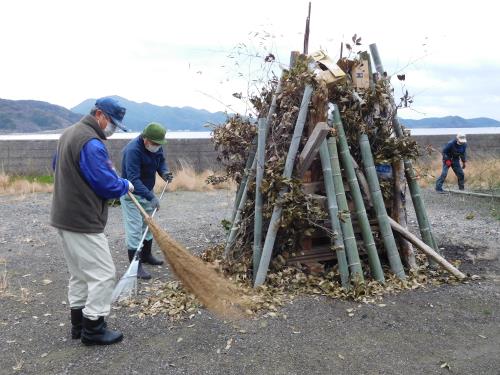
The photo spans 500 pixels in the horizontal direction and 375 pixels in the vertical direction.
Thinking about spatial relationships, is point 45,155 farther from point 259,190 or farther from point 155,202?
point 259,190

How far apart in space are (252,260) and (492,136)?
48.4 feet

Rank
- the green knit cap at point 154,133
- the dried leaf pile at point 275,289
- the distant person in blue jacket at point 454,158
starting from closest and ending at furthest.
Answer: the dried leaf pile at point 275,289 → the green knit cap at point 154,133 → the distant person in blue jacket at point 454,158

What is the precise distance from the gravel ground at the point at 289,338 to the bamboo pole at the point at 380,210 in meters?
0.42

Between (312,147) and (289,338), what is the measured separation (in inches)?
72.6

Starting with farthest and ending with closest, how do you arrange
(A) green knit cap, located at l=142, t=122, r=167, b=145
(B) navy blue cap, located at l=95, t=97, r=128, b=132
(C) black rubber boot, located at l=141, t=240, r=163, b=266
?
1. (C) black rubber boot, located at l=141, t=240, r=163, b=266
2. (A) green knit cap, located at l=142, t=122, r=167, b=145
3. (B) navy blue cap, located at l=95, t=97, r=128, b=132

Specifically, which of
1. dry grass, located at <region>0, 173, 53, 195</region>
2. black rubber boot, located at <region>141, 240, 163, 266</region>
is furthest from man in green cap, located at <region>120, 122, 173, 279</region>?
dry grass, located at <region>0, 173, 53, 195</region>

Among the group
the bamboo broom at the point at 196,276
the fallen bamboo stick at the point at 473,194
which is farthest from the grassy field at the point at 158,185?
the bamboo broom at the point at 196,276

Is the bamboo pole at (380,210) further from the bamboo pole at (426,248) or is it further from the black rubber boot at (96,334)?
the black rubber boot at (96,334)

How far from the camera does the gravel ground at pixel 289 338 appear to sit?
152 inches

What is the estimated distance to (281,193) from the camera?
5.16m

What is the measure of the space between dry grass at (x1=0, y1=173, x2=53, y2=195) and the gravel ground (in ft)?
28.9

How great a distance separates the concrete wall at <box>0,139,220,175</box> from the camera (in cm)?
1698

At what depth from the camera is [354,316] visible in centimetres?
462

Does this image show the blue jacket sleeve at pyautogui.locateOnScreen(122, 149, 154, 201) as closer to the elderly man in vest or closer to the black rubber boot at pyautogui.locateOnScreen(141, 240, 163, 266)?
the black rubber boot at pyautogui.locateOnScreen(141, 240, 163, 266)
